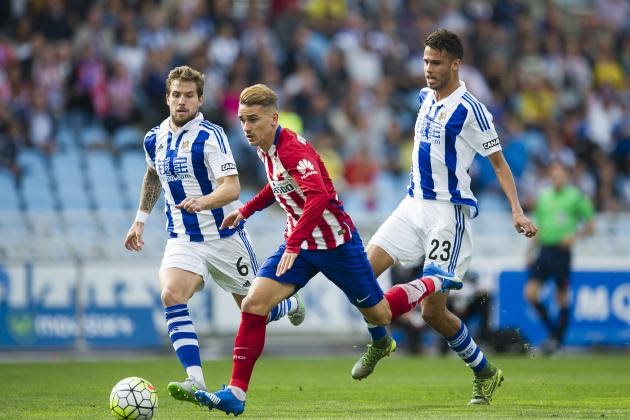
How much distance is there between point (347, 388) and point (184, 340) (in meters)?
2.65

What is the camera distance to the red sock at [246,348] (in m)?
8.52

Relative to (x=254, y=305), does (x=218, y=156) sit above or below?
above

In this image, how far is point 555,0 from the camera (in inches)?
1110

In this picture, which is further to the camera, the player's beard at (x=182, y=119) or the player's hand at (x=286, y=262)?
the player's beard at (x=182, y=119)

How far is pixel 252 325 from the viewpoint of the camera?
8594 mm

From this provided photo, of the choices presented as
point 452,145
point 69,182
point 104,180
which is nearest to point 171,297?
point 452,145

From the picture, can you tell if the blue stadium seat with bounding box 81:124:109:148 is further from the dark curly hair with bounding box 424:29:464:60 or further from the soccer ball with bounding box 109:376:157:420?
the soccer ball with bounding box 109:376:157:420

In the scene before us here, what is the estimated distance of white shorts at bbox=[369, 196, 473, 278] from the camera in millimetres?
9914

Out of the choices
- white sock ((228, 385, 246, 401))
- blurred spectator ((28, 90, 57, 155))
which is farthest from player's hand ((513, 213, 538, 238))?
blurred spectator ((28, 90, 57, 155))

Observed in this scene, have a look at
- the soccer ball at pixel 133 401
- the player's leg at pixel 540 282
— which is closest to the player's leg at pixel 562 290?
the player's leg at pixel 540 282

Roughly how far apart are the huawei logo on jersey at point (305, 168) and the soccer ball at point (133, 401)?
1787 millimetres

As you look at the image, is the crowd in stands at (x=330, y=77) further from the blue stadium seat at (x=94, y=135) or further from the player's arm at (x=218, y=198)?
the player's arm at (x=218, y=198)

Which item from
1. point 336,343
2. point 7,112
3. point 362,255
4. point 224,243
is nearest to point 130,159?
point 7,112

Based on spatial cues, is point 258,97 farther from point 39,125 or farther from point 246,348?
point 39,125
